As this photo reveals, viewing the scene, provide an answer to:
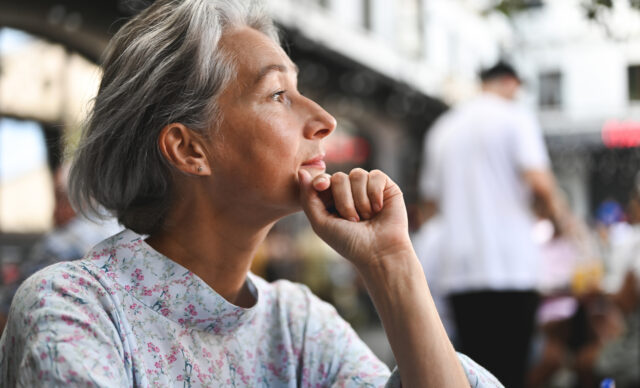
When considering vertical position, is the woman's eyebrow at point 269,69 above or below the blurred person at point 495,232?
above

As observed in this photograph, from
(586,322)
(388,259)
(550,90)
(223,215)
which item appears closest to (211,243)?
(223,215)

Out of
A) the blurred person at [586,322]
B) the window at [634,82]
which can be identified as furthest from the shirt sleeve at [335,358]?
the window at [634,82]

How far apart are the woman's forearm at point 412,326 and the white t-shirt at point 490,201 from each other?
227 centimetres

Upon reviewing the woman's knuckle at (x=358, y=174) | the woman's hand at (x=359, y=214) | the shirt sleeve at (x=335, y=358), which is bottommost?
the shirt sleeve at (x=335, y=358)

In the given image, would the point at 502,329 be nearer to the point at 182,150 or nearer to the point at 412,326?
the point at 412,326

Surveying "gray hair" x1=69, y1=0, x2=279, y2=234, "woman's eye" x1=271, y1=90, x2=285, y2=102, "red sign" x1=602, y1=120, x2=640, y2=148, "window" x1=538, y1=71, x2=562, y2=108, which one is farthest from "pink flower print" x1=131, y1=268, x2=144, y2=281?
"window" x1=538, y1=71, x2=562, y2=108

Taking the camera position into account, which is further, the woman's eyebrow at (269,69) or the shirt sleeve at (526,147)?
the shirt sleeve at (526,147)

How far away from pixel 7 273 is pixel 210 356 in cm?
551

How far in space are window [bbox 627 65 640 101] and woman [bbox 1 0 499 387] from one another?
79.2ft

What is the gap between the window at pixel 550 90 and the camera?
25.4 meters

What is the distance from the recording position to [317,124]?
4.85 feet

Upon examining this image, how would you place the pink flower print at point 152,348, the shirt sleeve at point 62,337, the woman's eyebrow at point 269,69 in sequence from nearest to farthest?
the shirt sleeve at point 62,337 < the pink flower print at point 152,348 < the woman's eyebrow at point 269,69

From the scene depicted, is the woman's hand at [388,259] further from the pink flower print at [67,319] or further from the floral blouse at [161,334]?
the pink flower print at [67,319]

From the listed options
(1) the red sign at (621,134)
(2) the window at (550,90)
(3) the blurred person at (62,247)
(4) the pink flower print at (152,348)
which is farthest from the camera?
(2) the window at (550,90)
